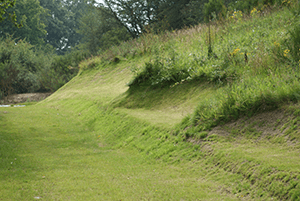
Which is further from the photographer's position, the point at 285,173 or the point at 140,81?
the point at 140,81

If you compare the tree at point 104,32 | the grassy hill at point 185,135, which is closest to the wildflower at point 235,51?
the grassy hill at point 185,135

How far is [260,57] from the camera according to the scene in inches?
261

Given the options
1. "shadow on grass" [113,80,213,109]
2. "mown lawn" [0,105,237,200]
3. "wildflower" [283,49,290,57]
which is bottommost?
"mown lawn" [0,105,237,200]

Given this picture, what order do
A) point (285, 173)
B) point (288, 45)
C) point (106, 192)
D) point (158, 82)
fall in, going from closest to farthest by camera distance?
point (285, 173), point (106, 192), point (288, 45), point (158, 82)

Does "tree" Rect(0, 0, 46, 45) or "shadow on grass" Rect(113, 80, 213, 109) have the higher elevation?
"tree" Rect(0, 0, 46, 45)

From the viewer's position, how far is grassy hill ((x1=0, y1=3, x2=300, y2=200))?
3826 mm

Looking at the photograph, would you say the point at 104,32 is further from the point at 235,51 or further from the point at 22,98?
the point at 235,51

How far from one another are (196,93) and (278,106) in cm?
298

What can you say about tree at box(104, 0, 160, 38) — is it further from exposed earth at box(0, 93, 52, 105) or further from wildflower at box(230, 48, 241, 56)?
wildflower at box(230, 48, 241, 56)

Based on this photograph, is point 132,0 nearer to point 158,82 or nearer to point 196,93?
point 158,82

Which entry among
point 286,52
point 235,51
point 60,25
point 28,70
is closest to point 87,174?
point 286,52

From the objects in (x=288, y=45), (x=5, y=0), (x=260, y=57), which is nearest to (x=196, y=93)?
(x=260, y=57)

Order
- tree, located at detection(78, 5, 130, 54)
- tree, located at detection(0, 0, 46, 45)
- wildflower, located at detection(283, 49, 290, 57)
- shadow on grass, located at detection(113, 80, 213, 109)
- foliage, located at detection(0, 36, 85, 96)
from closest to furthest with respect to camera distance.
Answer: wildflower, located at detection(283, 49, 290, 57) → shadow on grass, located at detection(113, 80, 213, 109) → foliage, located at detection(0, 36, 85, 96) → tree, located at detection(78, 5, 130, 54) → tree, located at detection(0, 0, 46, 45)

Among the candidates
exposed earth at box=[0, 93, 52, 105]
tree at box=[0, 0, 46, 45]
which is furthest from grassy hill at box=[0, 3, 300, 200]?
tree at box=[0, 0, 46, 45]
